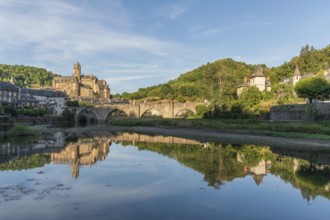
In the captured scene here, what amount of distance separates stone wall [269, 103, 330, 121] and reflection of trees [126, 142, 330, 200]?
17.7 meters

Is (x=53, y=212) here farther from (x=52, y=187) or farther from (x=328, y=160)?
(x=328, y=160)

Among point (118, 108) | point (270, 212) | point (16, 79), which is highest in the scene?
point (16, 79)

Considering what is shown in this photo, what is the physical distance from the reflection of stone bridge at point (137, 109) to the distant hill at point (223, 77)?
8.45m

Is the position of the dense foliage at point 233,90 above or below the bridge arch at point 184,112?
above

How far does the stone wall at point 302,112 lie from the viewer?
1865 inches

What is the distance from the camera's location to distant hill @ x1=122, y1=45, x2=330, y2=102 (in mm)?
91438

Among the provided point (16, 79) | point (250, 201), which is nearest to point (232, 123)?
point (250, 201)

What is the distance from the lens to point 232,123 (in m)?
52.8

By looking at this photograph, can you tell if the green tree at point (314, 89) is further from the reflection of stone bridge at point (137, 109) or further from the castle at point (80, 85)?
the castle at point (80, 85)

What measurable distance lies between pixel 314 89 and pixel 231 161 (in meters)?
38.2

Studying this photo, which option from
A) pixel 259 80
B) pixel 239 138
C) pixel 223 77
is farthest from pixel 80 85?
pixel 239 138

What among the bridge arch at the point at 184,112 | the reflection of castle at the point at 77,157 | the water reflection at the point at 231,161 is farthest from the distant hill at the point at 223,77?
the reflection of castle at the point at 77,157

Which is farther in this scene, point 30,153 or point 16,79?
point 16,79

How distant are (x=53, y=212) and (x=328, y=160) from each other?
2284 centimetres
